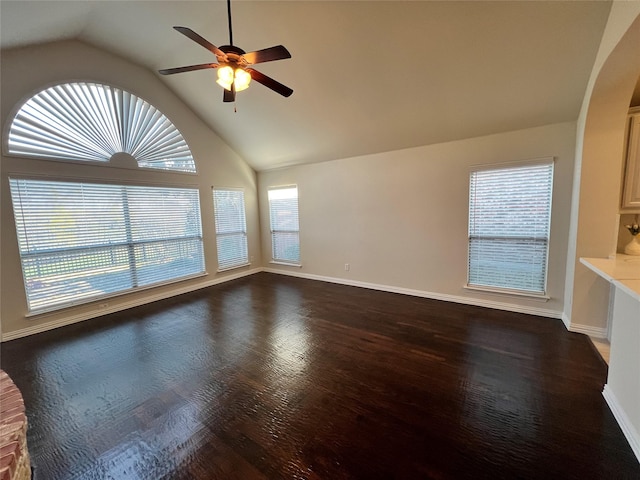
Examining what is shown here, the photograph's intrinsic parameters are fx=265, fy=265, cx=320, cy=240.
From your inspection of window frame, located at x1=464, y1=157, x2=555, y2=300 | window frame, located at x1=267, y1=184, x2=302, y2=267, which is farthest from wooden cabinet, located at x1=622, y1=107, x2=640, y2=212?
window frame, located at x1=267, y1=184, x2=302, y2=267

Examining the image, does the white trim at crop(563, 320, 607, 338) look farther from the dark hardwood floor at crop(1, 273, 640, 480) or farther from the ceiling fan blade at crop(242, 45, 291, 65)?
the ceiling fan blade at crop(242, 45, 291, 65)

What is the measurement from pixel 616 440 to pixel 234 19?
4.75 m

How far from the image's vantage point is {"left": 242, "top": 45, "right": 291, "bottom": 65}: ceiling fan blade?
1.93m

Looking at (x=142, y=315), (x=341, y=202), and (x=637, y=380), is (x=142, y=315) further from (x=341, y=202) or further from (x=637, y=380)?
(x=637, y=380)

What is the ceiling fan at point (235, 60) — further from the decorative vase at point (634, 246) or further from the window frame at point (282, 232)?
the decorative vase at point (634, 246)

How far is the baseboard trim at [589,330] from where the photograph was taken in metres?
2.81

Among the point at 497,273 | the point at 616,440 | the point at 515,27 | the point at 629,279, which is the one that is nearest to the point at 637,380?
the point at 616,440

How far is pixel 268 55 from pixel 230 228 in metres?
4.23

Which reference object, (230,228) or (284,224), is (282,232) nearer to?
(284,224)

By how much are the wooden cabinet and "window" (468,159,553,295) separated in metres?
0.65

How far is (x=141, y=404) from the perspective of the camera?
6.75 feet

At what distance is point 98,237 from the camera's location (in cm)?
384

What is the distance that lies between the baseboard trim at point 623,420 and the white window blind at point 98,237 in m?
5.53

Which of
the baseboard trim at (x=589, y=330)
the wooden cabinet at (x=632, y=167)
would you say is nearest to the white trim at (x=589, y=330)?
the baseboard trim at (x=589, y=330)
